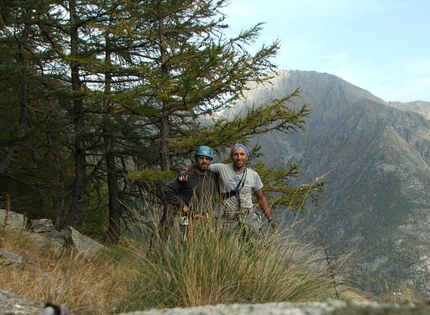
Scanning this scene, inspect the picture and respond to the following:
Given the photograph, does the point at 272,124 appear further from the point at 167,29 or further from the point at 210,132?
the point at 167,29

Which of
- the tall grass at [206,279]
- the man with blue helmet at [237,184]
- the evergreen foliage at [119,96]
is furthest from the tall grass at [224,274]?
the evergreen foliage at [119,96]

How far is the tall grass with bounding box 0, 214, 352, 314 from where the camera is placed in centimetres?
320

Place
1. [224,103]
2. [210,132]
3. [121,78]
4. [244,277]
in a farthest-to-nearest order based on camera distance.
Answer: [121,78] → [224,103] → [210,132] → [244,277]

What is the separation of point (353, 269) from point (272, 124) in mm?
7529

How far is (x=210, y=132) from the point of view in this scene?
34.7ft

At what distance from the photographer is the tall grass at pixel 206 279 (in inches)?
126

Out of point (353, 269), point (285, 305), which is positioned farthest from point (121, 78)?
point (285, 305)

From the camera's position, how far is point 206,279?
3219 mm

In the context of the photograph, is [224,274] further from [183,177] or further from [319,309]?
[183,177]

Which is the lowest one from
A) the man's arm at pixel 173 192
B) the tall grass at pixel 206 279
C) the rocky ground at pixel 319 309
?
the tall grass at pixel 206 279

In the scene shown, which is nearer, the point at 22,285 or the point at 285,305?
the point at 285,305

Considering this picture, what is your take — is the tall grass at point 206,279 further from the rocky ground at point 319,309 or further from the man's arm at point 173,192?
the rocky ground at point 319,309

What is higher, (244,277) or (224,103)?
(224,103)

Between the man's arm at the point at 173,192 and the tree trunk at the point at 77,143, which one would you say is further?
the tree trunk at the point at 77,143
